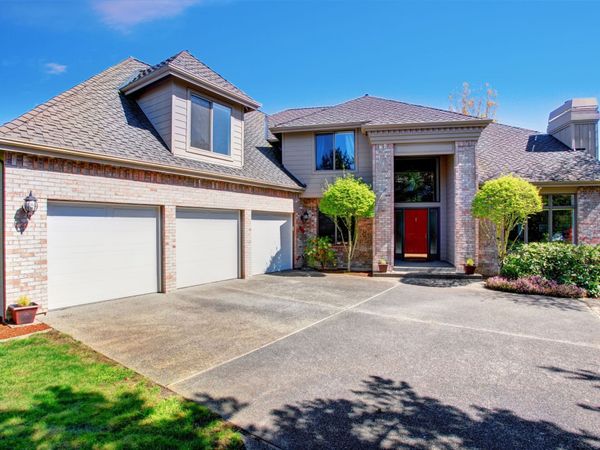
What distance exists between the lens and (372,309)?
7.74 meters

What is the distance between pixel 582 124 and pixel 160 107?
17.5m

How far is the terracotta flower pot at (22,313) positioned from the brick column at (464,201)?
12653 millimetres

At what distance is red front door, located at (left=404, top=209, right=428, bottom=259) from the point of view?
15352 millimetres

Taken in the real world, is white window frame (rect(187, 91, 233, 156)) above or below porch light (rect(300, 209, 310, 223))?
above

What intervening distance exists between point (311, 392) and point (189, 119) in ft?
29.4

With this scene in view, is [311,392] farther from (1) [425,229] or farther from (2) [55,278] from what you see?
(1) [425,229]

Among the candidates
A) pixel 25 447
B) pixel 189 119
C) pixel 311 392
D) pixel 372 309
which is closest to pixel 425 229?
pixel 372 309

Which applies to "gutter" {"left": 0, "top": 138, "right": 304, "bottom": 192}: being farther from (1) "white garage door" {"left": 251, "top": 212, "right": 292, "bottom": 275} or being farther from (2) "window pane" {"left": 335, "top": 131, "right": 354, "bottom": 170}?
(2) "window pane" {"left": 335, "top": 131, "right": 354, "bottom": 170}

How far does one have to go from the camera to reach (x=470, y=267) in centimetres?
1197

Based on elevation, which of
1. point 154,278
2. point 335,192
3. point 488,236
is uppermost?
point 335,192

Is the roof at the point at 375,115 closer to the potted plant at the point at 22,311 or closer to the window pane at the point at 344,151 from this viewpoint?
the window pane at the point at 344,151

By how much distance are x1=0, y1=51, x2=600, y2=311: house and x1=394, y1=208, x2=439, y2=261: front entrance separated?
0.21ft

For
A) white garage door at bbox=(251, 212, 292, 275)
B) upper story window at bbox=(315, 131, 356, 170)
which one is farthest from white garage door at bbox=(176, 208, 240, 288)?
upper story window at bbox=(315, 131, 356, 170)

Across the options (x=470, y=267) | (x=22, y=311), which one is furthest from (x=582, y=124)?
(x=22, y=311)
